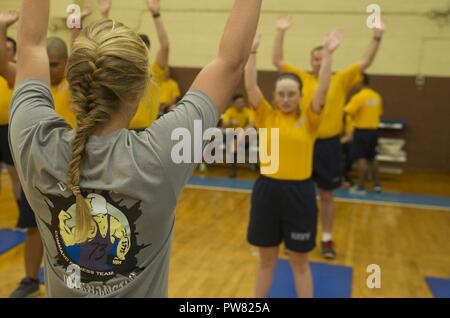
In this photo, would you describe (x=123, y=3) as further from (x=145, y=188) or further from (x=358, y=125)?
(x=358, y=125)

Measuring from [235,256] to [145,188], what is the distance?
264 cm

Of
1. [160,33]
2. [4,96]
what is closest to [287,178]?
[160,33]

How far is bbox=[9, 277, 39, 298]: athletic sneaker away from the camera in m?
2.47

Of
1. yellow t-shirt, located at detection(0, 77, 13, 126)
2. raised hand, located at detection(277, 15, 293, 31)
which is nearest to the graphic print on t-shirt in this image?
raised hand, located at detection(277, 15, 293, 31)

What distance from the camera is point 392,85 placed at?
6547 mm

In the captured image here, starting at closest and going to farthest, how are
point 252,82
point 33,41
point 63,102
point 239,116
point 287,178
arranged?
point 33,41 < point 63,102 < point 252,82 < point 287,178 < point 239,116

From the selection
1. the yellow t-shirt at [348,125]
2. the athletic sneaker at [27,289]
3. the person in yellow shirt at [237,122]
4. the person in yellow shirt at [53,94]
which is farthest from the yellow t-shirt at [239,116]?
the athletic sneaker at [27,289]

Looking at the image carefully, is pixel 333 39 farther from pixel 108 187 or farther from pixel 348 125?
pixel 348 125

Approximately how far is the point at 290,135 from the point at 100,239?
1.45 meters

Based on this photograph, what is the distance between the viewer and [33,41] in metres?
0.86

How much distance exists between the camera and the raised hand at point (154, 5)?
1.37 m

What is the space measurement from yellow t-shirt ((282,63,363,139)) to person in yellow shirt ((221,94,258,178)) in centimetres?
46

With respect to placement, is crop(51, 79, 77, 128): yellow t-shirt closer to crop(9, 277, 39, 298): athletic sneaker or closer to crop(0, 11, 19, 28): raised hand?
crop(0, 11, 19, 28): raised hand

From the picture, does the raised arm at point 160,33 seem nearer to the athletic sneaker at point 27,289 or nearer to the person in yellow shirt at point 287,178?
the person in yellow shirt at point 287,178
